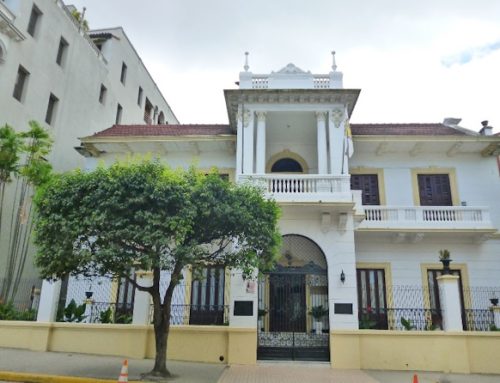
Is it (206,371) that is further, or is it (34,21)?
(34,21)

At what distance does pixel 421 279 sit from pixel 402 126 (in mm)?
6926

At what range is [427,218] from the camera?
1527 cm

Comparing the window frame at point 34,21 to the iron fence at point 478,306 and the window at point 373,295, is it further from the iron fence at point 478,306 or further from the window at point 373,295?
the iron fence at point 478,306

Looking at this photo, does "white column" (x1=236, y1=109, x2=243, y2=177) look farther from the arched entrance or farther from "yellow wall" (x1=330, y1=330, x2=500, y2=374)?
"yellow wall" (x1=330, y1=330, x2=500, y2=374)

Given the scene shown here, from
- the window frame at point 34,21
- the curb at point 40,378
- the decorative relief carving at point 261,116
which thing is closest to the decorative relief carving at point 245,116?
the decorative relief carving at point 261,116

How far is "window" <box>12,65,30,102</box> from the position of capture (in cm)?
1680

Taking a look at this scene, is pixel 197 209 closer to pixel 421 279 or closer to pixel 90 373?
pixel 90 373

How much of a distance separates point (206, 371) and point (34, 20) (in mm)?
17048

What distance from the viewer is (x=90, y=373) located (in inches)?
338

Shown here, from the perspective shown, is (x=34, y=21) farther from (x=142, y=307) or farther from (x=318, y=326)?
(x=318, y=326)

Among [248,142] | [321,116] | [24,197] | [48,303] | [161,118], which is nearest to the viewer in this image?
[48,303]

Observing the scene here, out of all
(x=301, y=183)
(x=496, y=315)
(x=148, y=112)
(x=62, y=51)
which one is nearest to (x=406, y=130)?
(x=301, y=183)

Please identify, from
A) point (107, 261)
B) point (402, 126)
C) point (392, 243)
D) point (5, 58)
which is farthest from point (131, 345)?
point (402, 126)

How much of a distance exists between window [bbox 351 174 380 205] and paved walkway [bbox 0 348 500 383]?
7388 mm
